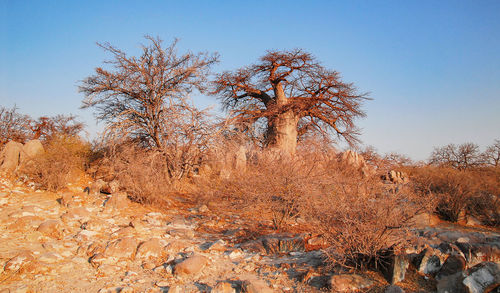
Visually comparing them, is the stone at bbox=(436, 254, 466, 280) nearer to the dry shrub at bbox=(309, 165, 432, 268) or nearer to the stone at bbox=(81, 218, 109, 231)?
the dry shrub at bbox=(309, 165, 432, 268)

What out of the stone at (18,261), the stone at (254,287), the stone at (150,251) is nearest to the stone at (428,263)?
the stone at (254,287)

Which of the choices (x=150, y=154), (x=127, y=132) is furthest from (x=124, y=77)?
(x=150, y=154)

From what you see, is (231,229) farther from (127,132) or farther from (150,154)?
(127,132)

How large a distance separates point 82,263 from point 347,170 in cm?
791

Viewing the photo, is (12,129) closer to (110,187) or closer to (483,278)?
(110,187)

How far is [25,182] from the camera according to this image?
22.4 feet

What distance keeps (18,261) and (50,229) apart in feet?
4.09

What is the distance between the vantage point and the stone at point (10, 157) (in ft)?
23.7

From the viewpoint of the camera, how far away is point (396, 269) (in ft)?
10.7

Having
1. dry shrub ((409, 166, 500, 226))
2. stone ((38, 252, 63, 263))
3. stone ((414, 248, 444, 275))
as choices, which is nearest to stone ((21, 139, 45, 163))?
stone ((38, 252, 63, 263))

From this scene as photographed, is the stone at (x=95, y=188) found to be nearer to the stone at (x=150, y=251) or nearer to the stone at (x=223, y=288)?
the stone at (x=150, y=251)

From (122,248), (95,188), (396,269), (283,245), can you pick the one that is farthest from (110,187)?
(396,269)

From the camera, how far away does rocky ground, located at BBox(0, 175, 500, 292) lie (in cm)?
325

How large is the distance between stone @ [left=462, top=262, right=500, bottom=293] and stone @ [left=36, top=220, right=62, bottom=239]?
208 inches
